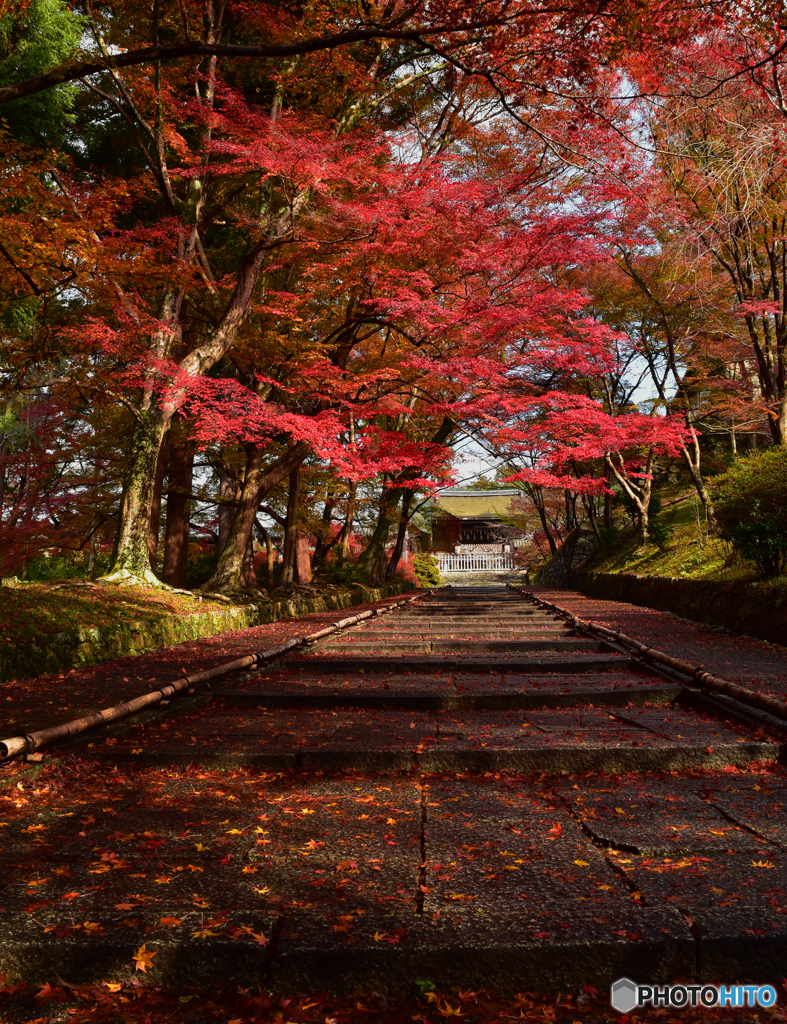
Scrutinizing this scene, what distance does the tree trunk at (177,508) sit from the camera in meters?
15.1

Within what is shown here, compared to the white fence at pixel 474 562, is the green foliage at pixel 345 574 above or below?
above

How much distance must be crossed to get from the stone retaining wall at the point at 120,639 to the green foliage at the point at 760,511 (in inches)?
280

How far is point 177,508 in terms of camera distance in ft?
52.3

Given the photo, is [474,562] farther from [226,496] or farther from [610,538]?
[226,496]

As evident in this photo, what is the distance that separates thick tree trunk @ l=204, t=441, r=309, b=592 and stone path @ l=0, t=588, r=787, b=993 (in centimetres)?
756

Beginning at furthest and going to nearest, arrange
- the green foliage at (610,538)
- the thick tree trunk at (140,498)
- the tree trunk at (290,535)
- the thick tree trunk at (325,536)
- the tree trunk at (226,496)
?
the green foliage at (610,538) → the thick tree trunk at (325,536) → the tree trunk at (226,496) → the tree trunk at (290,535) → the thick tree trunk at (140,498)

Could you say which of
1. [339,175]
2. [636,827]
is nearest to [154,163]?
[339,175]

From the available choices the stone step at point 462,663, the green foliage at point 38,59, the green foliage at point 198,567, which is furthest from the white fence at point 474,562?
the stone step at point 462,663

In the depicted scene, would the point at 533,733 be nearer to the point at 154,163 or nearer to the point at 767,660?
the point at 767,660

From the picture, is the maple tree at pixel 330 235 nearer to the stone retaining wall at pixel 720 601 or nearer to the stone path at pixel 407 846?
the stone retaining wall at pixel 720 601

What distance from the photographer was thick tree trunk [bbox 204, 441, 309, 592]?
12.3 meters

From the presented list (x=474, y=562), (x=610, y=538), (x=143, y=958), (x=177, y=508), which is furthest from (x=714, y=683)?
(x=474, y=562)

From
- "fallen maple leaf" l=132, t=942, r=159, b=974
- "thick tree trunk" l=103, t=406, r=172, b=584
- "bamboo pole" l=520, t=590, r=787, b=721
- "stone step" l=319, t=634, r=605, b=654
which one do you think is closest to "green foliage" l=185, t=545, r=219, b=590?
"thick tree trunk" l=103, t=406, r=172, b=584

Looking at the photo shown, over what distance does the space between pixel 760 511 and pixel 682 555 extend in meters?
8.09
